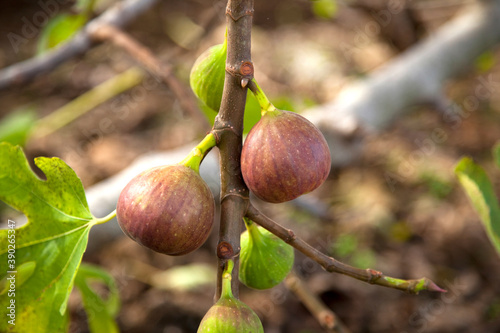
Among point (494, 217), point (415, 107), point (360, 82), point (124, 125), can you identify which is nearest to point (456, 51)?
point (415, 107)

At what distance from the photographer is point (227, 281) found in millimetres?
932

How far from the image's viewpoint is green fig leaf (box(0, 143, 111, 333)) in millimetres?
1083

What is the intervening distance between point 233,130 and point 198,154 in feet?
0.29

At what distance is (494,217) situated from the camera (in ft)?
4.97

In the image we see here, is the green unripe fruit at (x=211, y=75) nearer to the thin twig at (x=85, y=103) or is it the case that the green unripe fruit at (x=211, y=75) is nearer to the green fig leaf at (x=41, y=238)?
the green fig leaf at (x=41, y=238)

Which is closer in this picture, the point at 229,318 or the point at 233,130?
the point at 229,318

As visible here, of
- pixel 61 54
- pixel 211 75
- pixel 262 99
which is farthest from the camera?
pixel 61 54

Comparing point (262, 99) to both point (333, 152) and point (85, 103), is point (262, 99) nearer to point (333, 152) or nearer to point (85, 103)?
point (333, 152)

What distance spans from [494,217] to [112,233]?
173cm

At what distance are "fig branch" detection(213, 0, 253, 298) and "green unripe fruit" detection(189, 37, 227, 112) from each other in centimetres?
11

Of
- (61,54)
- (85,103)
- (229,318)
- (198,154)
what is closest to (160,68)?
(61,54)

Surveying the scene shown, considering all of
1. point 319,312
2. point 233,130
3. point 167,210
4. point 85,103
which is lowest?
point 319,312

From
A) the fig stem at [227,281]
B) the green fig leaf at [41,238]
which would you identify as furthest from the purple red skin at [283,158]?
the green fig leaf at [41,238]

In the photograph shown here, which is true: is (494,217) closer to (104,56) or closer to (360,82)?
(360,82)
